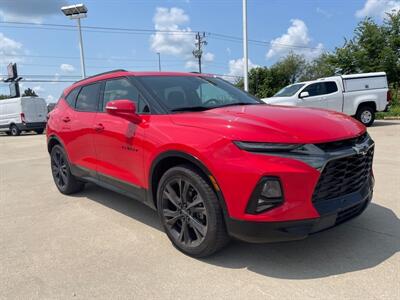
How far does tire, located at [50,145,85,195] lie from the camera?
18.2 ft

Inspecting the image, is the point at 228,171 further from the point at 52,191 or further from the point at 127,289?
the point at 52,191

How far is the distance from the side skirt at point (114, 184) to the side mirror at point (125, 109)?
0.71 metres

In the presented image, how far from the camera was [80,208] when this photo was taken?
5.01m

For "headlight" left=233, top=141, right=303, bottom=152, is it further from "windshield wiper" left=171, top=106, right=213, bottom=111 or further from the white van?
the white van

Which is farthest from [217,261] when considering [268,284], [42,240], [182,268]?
[42,240]

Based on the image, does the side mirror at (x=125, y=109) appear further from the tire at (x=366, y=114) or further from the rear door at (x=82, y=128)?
the tire at (x=366, y=114)

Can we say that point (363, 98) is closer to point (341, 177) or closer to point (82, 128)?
point (82, 128)

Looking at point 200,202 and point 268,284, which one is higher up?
point 200,202

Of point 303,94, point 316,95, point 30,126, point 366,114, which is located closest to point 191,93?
point 303,94

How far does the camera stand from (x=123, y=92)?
165 inches

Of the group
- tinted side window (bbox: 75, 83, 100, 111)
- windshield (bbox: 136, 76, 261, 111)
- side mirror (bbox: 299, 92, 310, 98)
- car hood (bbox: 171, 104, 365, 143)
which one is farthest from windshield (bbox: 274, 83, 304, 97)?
car hood (bbox: 171, 104, 365, 143)

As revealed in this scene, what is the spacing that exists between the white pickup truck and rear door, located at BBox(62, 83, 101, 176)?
10.2m

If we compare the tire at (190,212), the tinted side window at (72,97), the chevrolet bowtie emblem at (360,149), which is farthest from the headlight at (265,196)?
the tinted side window at (72,97)

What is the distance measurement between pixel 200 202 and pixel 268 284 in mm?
845
